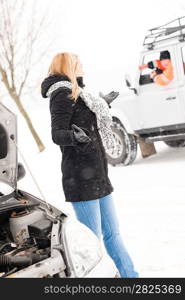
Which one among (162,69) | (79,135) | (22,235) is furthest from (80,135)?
(162,69)

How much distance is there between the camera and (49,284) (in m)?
2.10

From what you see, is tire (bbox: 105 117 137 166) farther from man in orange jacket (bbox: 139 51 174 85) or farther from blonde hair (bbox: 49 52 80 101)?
blonde hair (bbox: 49 52 80 101)

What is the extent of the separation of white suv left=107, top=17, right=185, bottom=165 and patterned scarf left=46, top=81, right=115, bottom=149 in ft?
15.0

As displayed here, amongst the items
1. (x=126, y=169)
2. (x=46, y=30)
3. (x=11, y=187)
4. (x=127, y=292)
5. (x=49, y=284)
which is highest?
(x=46, y=30)

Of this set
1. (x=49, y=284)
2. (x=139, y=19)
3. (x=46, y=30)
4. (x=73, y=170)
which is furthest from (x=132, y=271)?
(x=139, y=19)

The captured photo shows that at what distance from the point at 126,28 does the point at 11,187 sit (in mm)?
22961

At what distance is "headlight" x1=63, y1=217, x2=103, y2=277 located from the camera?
2.26 metres

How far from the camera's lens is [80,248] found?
2.37 metres

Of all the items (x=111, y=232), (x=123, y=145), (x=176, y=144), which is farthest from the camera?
(x=176, y=144)

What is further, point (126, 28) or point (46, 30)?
point (126, 28)

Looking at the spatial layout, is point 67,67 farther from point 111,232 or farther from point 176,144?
point 176,144

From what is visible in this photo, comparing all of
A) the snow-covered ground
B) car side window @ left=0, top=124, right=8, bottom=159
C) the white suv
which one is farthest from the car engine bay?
the white suv

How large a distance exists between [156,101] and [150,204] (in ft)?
9.20

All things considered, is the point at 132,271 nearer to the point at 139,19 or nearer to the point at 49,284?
the point at 49,284
